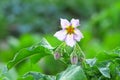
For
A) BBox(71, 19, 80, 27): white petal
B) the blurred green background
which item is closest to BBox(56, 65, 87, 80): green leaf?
BBox(71, 19, 80, 27): white petal

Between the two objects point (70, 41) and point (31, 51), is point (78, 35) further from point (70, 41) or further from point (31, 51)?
point (31, 51)

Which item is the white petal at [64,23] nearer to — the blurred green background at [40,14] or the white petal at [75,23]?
the white petal at [75,23]

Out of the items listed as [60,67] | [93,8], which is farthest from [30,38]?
[93,8]

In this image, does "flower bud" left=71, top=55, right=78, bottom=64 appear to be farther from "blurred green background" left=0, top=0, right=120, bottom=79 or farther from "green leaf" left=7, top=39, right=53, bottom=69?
"blurred green background" left=0, top=0, right=120, bottom=79

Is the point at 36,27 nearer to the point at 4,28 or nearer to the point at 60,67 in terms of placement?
the point at 4,28

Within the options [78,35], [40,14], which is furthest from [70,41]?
[40,14]

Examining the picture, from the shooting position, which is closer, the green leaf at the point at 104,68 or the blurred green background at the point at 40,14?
the green leaf at the point at 104,68

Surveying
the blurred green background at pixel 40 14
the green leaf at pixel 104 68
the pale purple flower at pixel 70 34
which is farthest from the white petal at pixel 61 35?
the blurred green background at pixel 40 14
